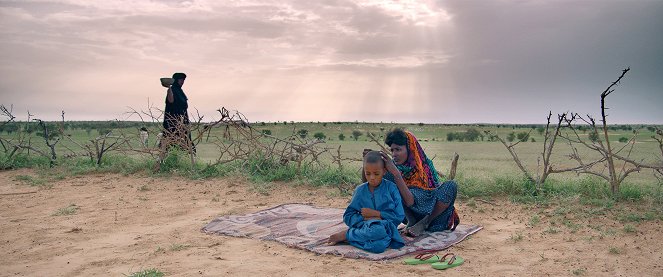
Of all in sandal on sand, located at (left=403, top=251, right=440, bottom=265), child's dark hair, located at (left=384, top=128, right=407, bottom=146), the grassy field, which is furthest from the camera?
the grassy field

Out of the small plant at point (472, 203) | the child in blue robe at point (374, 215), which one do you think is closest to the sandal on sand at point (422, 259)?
the child in blue robe at point (374, 215)

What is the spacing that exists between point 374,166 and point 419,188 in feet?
3.31

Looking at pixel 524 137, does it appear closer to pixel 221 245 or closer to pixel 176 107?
pixel 221 245

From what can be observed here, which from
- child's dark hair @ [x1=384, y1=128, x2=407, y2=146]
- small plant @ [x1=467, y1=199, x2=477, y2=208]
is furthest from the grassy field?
child's dark hair @ [x1=384, y1=128, x2=407, y2=146]

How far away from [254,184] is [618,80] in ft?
20.0

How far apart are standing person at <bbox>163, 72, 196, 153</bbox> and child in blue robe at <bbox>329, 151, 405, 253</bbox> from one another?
680 centimetres

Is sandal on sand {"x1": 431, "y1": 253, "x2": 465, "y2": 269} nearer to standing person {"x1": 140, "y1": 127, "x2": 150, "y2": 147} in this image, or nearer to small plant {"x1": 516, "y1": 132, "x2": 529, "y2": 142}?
small plant {"x1": 516, "y1": 132, "x2": 529, "y2": 142}

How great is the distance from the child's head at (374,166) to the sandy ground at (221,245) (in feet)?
2.68

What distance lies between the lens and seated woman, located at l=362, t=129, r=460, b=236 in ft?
19.5

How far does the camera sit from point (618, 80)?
284 inches

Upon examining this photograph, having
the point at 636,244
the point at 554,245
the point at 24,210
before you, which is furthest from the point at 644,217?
the point at 24,210

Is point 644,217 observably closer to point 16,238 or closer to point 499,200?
point 499,200

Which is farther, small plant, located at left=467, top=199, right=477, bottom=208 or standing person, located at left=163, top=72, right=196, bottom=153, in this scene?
standing person, located at left=163, top=72, right=196, bottom=153

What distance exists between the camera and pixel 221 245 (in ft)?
19.8
